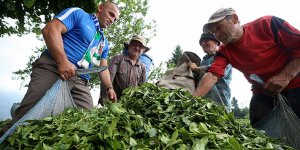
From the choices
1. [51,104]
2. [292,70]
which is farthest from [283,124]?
[51,104]

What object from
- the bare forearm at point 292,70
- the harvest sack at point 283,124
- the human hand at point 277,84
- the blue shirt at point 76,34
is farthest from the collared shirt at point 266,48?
the blue shirt at point 76,34

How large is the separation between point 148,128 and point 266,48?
5.61ft

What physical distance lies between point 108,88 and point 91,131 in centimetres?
244

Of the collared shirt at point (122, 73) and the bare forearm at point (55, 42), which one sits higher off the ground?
the bare forearm at point (55, 42)

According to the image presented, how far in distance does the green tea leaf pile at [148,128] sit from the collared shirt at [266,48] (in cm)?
91

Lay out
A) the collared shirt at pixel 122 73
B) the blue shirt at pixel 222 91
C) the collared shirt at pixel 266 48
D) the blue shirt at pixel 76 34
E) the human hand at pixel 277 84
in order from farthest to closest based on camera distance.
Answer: the collared shirt at pixel 122 73, the blue shirt at pixel 222 91, the blue shirt at pixel 76 34, the collared shirt at pixel 266 48, the human hand at pixel 277 84

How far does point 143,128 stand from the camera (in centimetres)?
195

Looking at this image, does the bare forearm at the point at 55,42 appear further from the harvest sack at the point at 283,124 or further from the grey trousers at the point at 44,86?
the harvest sack at the point at 283,124

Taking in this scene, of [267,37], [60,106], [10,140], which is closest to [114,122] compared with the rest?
[10,140]

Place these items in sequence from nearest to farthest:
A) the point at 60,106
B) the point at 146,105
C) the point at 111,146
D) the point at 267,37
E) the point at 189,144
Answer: the point at 111,146 → the point at 189,144 → the point at 146,105 → the point at 60,106 → the point at 267,37

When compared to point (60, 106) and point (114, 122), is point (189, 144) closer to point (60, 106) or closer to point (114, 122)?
point (114, 122)

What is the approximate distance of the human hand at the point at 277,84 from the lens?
2.81 meters

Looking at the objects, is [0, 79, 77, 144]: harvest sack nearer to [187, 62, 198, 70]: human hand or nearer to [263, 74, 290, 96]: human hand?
[187, 62, 198, 70]: human hand

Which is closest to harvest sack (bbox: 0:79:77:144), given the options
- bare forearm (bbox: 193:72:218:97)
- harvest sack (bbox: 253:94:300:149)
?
bare forearm (bbox: 193:72:218:97)
